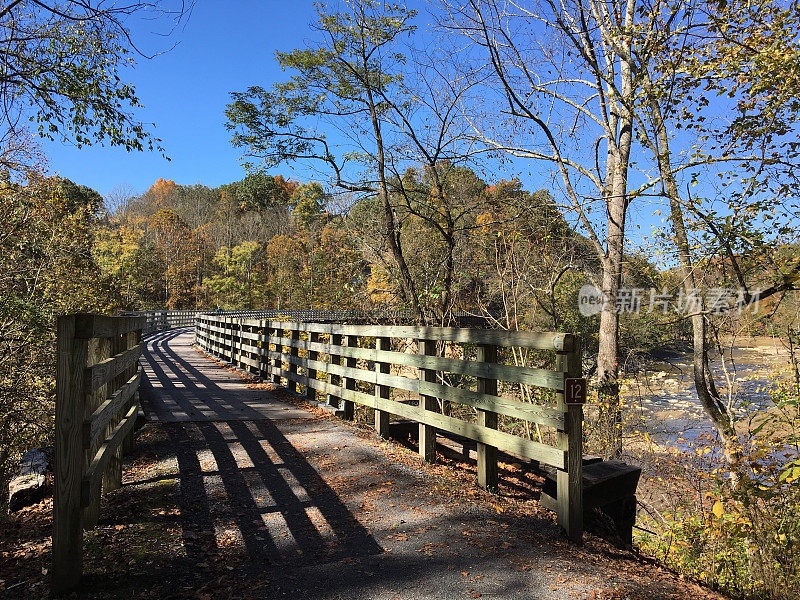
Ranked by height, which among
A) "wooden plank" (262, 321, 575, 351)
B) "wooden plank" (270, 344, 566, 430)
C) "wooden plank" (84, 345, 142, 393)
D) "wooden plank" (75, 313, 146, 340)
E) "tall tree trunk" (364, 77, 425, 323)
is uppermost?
"tall tree trunk" (364, 77, 425, 323)

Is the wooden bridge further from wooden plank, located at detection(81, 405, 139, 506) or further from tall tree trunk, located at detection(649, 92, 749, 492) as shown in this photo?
tall tree trunk, located at detection(649, 92, 749, 492)

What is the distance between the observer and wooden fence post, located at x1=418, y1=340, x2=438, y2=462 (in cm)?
555

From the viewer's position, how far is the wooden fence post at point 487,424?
4.66 m

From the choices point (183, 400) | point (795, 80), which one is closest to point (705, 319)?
point (795, 80)

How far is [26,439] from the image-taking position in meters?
7.34

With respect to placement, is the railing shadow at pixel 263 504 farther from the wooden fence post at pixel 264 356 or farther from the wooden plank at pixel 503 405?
the wooden fence post at pixel 264 356

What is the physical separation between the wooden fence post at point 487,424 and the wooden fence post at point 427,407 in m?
0.83

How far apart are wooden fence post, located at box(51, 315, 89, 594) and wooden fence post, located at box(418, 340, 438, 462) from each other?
332 cm

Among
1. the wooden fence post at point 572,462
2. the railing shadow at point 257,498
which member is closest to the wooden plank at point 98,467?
the railing shadow at point 257,498

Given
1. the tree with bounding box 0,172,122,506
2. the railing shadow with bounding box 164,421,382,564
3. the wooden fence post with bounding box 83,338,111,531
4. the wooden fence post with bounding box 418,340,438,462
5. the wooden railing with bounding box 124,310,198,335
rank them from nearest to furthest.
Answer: the wooden fence post with bounding box 83,338,111,531 → the railing shadow with bounding box 164,421,382,564 → the wooden fence post with bounding box 418,340,438,462 → the tree with bounding box 0,172,122,506 → the wooden railing with bounding box 124,310,198,335

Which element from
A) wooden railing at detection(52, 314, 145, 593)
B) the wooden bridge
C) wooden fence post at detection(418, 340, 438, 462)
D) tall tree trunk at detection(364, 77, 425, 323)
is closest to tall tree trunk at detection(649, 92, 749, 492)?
the wooden bridge

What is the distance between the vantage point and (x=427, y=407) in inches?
222

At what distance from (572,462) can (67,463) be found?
320 cm

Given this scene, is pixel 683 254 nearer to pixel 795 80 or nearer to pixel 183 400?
pixel 795 80
